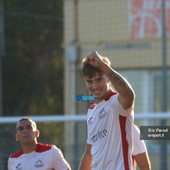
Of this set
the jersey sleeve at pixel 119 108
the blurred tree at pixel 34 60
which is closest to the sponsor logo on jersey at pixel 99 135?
the jersey sleeve at pixel 119 108

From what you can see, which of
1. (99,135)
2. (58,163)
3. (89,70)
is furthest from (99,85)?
(58,163)

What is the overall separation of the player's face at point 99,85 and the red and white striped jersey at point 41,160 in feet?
4.48

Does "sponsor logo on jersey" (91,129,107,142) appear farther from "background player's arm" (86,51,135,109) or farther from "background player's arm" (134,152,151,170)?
"background player's arm" (134,152,151,170)

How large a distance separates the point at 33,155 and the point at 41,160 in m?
0.12

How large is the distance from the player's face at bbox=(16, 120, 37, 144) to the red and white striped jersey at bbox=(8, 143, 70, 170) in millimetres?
135

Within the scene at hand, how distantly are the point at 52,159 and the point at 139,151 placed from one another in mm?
861

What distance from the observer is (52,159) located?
14.8ft

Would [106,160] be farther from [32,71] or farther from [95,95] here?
[32,71]

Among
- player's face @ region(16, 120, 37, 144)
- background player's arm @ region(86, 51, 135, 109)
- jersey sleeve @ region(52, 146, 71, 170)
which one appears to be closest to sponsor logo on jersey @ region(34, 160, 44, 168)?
jersey sleeve @ region(52, 146, 71, 170)

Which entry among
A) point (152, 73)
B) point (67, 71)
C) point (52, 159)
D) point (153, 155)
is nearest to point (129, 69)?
point (152, 73)

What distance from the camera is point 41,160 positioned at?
14.8 ft

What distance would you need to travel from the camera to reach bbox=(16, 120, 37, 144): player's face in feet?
14.9

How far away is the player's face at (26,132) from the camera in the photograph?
4.55 meters

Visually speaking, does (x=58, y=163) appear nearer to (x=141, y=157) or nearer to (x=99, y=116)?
(x=141, y=157)
